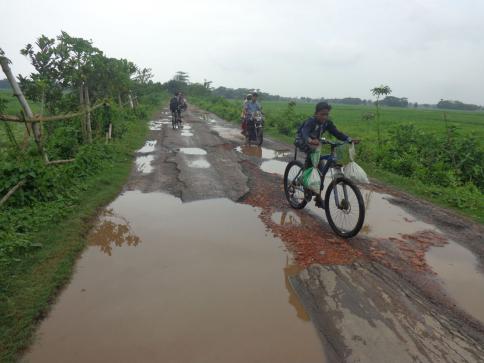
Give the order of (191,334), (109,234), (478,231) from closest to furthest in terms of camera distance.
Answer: (191,334), (109,234), (478,231)

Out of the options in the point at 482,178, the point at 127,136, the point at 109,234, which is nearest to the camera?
the point at 109,234

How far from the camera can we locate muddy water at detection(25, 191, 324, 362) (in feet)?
8.97

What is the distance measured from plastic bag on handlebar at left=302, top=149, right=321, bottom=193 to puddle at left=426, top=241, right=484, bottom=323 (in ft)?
5.83

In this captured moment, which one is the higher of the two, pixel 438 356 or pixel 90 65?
pixel 90 65

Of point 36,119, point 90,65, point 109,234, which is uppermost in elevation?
point 90,65

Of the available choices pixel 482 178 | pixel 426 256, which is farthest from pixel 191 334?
pixel 482 178

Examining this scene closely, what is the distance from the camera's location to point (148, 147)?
12.0 m

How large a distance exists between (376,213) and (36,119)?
21.0 ft

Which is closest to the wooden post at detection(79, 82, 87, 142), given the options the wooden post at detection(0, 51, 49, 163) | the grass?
the wooden post at detection(0, 51, 49, 163)

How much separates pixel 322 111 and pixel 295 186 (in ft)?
4.85

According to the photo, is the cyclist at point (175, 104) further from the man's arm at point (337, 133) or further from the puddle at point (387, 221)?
the man's arm at point (337, 133)

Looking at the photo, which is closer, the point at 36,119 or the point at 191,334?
the point at 191,334

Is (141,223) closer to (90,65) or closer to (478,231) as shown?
(478,231)

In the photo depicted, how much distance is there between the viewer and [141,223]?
5.38 metres
